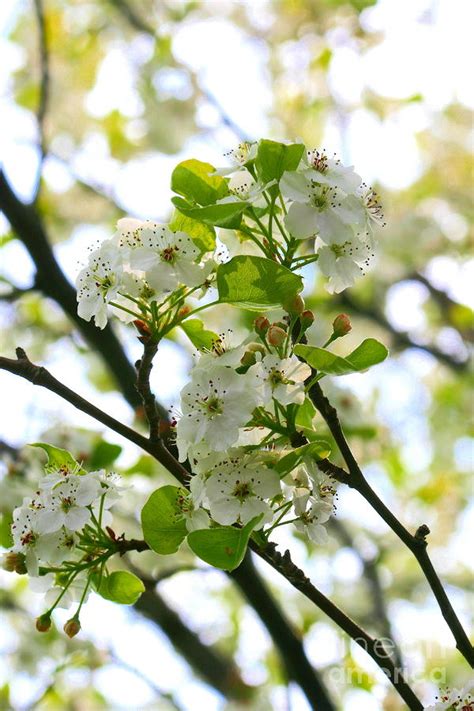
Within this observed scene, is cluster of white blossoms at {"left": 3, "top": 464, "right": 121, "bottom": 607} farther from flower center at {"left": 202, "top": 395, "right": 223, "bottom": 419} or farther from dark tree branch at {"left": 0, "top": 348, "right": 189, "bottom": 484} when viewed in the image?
flower center at {"left": 202, "top": 395, "right": 223, "bottom": 419}

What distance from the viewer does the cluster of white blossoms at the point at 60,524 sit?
4.54 ft

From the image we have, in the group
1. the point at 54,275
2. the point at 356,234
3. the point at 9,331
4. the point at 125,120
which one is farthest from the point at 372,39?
the point at 356,234

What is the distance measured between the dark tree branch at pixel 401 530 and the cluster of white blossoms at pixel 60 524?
375 mm

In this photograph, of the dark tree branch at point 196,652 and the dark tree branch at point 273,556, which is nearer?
the dark tree branch at point 273,556

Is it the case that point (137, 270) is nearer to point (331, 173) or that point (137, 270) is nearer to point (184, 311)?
point (184, 311)

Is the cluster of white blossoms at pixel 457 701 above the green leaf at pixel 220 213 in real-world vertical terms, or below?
below

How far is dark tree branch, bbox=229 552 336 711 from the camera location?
2215mm

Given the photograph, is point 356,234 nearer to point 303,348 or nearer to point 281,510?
point 303,348

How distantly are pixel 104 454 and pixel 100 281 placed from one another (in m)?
0.76

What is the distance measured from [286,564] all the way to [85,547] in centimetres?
34

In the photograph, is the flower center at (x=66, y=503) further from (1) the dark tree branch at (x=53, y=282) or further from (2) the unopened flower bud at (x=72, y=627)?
(1) the dark tree branch at (x=53, y=282)

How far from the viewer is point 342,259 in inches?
57.6

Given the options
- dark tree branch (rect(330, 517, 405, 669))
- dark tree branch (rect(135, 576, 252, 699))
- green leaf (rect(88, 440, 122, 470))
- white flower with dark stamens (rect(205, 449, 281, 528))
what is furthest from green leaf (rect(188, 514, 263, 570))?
dark tree branch (rect(330, 517, 405, 669))

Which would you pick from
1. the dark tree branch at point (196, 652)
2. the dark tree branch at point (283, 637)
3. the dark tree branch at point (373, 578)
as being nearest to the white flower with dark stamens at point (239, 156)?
the dark tree branch at point (283, 637)
